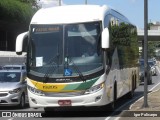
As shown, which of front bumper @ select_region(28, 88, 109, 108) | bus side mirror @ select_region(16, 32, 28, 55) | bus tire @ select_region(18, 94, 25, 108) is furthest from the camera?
bus tire @ select_region(18, 94, 25, 108)

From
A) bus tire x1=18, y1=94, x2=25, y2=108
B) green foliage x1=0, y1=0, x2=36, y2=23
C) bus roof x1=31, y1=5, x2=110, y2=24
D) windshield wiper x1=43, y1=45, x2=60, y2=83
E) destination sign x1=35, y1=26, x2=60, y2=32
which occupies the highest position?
green foliage x1=0, y1=0, x2=36, y2=23

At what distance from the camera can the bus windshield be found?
15664mm

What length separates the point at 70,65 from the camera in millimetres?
15688

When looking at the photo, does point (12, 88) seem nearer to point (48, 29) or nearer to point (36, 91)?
point (36, 91)

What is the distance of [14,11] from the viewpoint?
235 ft

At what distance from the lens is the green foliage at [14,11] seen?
68.8 meters

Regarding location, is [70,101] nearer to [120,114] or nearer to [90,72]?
[90,72]

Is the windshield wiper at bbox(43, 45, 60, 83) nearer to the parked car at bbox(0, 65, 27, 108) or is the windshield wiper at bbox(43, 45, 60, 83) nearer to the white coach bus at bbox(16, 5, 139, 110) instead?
the white coach bus at bbox(16, 5, 139, 110)

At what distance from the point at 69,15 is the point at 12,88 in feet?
15.3

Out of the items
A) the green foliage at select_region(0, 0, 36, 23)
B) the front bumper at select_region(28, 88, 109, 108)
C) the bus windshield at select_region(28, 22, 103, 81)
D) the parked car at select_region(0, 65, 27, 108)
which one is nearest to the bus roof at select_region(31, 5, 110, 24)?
the bus windshield at select_region(28, 22, 103, 81)

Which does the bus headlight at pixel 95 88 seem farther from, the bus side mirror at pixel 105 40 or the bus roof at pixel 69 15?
the bus roof at pixel 69 15

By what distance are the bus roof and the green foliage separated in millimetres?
51420

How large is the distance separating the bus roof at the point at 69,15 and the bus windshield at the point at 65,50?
169mm

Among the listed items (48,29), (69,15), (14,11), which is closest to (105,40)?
(69,15)
